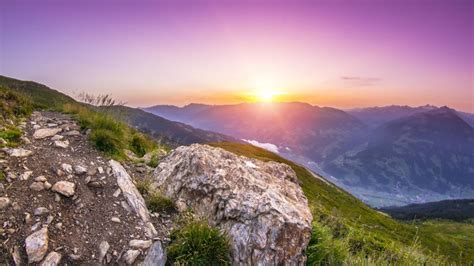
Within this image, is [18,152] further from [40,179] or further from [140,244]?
[140,244]

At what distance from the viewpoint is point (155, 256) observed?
718 centimetres

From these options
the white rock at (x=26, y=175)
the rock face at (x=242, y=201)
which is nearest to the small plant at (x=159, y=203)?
the rock face at (x=242, y=201)

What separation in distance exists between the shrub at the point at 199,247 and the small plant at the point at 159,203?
1.33 meters

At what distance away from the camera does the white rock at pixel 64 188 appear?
798 centimetres

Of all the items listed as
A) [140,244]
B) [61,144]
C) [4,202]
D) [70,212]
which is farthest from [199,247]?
[61,144]

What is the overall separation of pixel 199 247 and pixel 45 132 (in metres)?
6.89

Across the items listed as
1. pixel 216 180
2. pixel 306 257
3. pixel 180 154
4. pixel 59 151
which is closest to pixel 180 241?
pixel 216 180

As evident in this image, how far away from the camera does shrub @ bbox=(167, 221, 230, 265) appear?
273 inches

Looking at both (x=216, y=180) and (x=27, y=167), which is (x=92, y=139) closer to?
(x=27, y=167)

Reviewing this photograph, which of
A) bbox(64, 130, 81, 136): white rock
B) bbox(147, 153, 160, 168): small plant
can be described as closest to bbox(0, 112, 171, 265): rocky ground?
bbox(64, 130, 81, 136): white rock

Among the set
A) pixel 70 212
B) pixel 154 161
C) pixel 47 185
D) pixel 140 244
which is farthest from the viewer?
pixel 154 161

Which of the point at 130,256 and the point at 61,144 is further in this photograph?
the point at 61,144

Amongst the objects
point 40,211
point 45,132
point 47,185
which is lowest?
point 40,211

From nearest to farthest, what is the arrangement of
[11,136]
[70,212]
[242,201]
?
[70,212]
[242,201]
[11,136]
